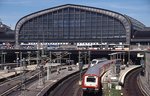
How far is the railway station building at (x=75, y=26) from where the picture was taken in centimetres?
16612

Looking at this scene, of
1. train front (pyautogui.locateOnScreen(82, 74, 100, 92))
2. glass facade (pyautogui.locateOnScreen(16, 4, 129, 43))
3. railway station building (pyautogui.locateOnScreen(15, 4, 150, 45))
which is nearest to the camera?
train front (pyautogui.locateOnScreen(82, 74, 100, 92))

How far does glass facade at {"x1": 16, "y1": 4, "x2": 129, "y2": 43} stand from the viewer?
166500 millimetres

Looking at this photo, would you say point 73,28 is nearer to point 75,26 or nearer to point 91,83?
point 75,26

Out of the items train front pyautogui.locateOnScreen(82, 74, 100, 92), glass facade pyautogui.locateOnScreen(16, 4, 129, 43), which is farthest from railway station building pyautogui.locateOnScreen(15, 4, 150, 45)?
train front pyautogui.locateOnScreen(82, 74, 100, 92)

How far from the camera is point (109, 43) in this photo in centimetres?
16750

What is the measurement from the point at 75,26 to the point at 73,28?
1566 mm

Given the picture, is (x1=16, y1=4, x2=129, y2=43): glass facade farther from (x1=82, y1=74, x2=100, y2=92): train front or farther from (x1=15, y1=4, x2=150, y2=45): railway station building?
(x1=82, y1=74, x2=100, y2=92): train front

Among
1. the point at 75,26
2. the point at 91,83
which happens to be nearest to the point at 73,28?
the point at 75,26

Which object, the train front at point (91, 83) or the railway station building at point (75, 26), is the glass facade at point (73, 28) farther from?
the train front at point (91, 83)

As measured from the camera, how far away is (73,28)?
171 m

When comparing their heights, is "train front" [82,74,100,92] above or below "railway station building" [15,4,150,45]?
below

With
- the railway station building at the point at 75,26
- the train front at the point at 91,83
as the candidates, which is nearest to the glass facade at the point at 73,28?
the railway station building at the point at 75,26

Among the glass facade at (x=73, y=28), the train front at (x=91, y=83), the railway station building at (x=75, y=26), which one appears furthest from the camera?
the glass facade at (x=73, y=28)

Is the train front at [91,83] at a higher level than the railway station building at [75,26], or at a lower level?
lower
